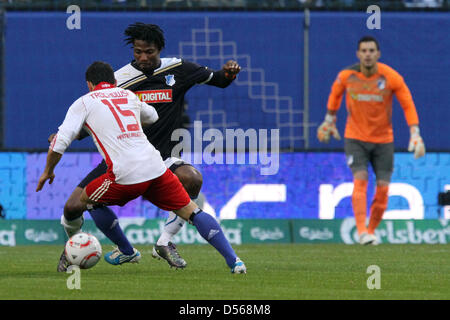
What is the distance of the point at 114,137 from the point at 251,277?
1504 millimetres

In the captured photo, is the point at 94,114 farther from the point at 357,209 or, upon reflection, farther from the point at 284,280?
the point at 357,209

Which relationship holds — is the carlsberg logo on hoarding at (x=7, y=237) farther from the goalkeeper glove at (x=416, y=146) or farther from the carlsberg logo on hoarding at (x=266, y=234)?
the goalkeeper glove at (x=416, y=146)

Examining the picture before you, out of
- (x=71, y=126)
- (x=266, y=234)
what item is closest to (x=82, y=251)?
(x=71, y=126)

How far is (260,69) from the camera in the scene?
1600cm

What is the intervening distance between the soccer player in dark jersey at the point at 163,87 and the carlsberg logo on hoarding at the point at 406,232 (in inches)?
189

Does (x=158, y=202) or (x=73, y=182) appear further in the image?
(x=73, y=182)

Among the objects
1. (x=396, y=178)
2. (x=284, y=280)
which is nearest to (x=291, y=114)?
(x=396, y=178)

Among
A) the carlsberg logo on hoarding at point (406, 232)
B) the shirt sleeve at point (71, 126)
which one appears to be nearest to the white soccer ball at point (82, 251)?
the shirt sleeve at point (71, 126)

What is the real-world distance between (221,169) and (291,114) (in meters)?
1.46

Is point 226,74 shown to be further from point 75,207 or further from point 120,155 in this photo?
point 75,207

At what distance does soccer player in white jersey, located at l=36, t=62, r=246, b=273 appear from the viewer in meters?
8.41

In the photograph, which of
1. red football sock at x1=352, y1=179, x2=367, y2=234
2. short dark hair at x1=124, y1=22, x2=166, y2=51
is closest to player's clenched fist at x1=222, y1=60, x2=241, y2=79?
short dark hair at x1=124, y1=22, x2=166, y2=51

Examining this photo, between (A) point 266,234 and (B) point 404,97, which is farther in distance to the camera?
(A) point 266,234

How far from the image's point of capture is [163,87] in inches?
393
